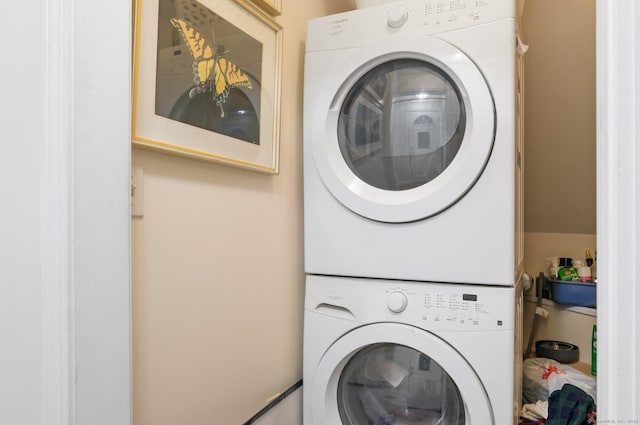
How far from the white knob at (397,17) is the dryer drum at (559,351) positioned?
5.16ft

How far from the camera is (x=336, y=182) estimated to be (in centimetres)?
124

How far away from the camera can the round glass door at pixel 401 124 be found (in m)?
1.17

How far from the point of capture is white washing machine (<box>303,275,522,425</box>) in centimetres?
106

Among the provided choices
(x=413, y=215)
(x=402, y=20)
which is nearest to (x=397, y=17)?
(x=402, y=20)

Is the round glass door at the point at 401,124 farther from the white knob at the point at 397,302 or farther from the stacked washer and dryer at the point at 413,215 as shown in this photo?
the white knob at the point at 397,302

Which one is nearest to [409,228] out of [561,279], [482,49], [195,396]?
[482,49]

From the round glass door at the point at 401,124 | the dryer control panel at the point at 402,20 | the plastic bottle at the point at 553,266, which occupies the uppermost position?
the dryer control panel at the point at 402,20

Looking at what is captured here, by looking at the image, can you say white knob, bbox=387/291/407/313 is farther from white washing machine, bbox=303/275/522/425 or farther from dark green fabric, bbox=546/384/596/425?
dark green fabric, bbox=546/384/596/425

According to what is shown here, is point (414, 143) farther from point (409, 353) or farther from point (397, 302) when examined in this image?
point (409, 353)

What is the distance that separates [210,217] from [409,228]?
55 cm

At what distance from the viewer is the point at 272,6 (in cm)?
115

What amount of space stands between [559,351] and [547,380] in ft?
1.07
